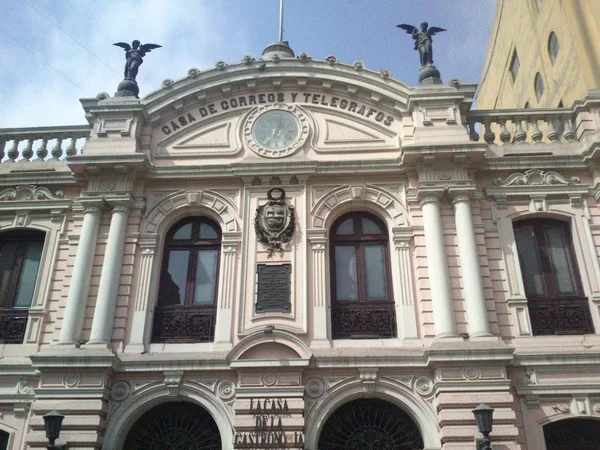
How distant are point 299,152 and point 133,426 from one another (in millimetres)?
7077

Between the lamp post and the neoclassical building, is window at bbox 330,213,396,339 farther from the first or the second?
the lamp post

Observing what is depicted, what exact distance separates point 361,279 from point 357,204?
1.84 metres

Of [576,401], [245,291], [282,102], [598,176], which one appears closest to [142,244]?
[245,291]

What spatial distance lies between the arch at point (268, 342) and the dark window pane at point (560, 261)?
5670mm

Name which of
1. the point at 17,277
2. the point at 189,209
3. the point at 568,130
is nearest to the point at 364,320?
the point at 189,209

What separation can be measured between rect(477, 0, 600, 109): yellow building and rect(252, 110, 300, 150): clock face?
26.3 feet

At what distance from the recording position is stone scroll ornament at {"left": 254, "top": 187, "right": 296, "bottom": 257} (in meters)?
13.5

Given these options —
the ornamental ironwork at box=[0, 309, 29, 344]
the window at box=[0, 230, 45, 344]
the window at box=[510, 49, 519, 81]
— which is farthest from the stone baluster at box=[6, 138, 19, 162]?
the window at box=[510, 49, 519, 81]

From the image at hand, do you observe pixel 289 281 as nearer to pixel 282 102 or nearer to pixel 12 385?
pixel 282 102

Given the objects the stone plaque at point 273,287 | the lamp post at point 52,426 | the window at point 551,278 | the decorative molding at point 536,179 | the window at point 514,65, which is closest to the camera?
the lamp post at point 52,426

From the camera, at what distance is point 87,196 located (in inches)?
546

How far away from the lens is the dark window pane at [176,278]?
43.8 ft

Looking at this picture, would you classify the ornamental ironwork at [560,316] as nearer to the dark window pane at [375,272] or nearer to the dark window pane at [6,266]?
the dark window pane at [375,272]

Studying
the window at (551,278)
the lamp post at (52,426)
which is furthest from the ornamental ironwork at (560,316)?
the lamp post at (52,426)
